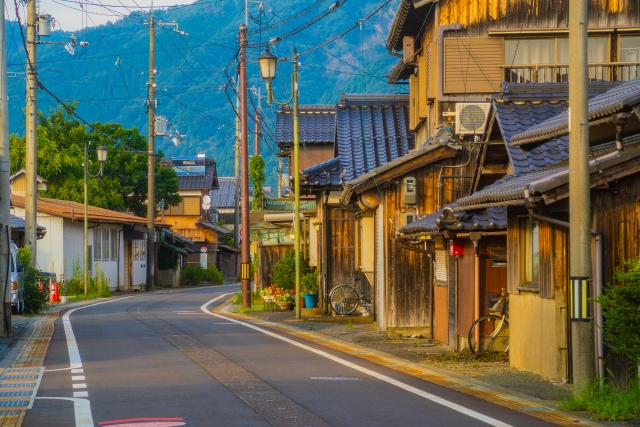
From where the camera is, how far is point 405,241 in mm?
21359

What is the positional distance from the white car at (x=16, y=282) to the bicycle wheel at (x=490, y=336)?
13394 mm

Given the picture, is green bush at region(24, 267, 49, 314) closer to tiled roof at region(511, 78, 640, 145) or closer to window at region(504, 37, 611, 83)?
window at region(504, 37, 611, 83)

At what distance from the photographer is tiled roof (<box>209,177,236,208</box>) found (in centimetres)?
10050

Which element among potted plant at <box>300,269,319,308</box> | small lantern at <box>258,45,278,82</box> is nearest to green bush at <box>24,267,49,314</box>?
potted plant at <box>300,269,319,308</box>

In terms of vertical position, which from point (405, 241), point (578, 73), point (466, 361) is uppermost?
point (578, 73)

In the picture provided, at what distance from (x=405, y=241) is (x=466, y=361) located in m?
5.79

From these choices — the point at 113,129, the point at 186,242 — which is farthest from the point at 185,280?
the point at 113,129

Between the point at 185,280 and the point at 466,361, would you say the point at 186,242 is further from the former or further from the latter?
the point at 466,361

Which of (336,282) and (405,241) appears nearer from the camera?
(405,241)

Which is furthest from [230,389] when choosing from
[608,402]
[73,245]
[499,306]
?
→ [73,245]

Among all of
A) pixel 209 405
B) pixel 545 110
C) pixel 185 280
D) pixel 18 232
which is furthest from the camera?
pixel 185 280

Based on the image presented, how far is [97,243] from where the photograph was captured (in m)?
49.2

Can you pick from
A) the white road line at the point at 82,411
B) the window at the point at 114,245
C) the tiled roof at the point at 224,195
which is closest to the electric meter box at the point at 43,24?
the window at the point at 114,245

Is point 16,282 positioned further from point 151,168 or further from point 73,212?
point 151,168
